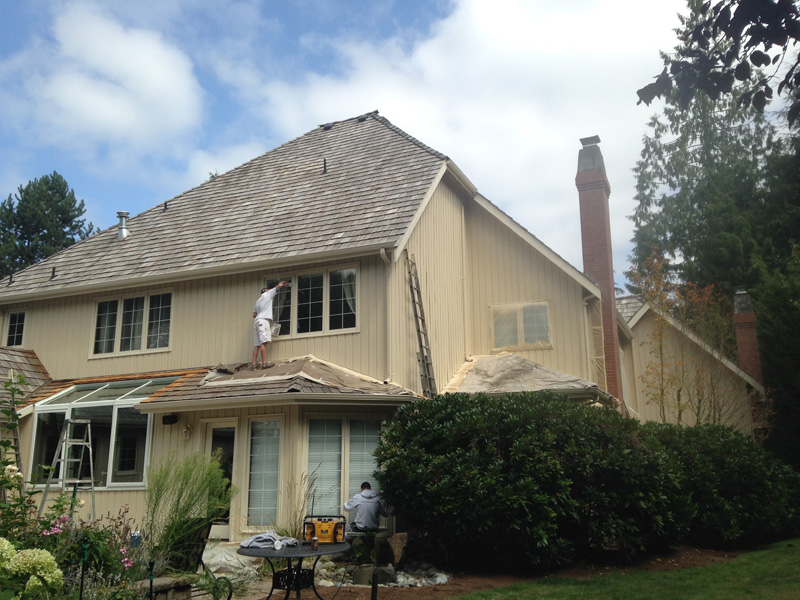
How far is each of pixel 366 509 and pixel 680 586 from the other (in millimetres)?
4732

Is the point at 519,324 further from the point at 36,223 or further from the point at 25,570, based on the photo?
the point at 36,223

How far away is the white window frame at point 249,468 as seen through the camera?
1236 cm

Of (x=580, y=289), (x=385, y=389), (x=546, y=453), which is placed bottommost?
(x=546, y=453)

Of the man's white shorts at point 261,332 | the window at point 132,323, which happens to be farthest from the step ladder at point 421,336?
the window at point 132,323

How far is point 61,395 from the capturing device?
50.6ft

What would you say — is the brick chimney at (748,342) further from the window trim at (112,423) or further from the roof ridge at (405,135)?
the window trim at (112,423)

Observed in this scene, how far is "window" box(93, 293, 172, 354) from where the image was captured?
16141 millimetres

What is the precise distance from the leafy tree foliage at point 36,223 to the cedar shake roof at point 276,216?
1918 cm

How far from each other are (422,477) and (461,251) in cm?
853

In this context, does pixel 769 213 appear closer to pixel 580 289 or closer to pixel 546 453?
pixel 580 289

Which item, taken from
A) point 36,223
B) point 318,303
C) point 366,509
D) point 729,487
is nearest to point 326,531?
point 366,509

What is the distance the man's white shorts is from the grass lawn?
6.87m

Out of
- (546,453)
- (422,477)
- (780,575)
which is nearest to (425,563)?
Result: (422,477)

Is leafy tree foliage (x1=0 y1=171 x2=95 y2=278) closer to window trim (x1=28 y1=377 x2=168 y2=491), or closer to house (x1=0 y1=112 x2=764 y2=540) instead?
house (x1=0 y1=112 x2=764 y2=540)
